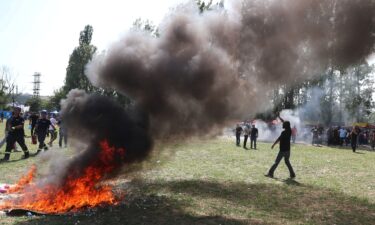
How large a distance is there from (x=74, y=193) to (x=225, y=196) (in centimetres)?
404

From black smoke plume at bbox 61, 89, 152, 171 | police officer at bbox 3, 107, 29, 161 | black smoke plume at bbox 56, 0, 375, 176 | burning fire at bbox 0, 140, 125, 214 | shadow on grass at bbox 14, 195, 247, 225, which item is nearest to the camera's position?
shadow on grass at bbox 14, 195, 247, 225

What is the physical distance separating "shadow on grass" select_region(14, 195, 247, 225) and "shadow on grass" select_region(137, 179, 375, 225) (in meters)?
1.31

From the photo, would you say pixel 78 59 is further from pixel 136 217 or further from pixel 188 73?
pixel 136 217

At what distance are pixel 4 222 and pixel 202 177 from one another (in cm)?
732

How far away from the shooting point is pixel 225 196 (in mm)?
10992

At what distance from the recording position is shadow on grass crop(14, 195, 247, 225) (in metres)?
7.98

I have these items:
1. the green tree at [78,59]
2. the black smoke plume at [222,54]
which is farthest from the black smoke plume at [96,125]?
the green tree at [78,59]

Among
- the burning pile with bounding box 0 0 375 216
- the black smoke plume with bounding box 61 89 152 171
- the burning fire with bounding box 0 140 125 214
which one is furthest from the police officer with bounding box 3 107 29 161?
the black smoke plume with bounding box 61 89 152 171

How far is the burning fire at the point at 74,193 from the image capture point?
28.8 ft

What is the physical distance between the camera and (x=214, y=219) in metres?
8.57

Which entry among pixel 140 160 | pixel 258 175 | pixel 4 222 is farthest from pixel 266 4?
pixel 4 222

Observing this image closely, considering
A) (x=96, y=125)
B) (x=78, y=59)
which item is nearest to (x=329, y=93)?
(x=78, y=59)

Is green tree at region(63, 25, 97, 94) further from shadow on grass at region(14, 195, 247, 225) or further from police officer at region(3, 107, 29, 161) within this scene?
shadow on grass at region(14, 195, 247, 225)

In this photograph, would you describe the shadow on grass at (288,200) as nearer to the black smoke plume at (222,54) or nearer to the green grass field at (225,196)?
the green grass field at (225,196)
